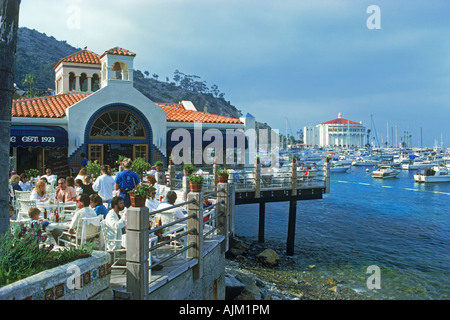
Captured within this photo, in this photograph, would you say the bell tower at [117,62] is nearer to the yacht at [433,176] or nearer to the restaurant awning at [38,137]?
the restaurant awning at [38,137]

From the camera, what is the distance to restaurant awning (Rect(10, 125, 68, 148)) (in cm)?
1853

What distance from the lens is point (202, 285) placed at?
775cm

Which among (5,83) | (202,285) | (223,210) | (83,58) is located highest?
(83,58)

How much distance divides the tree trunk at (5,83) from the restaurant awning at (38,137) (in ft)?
47.9

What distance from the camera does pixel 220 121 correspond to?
24406 millimetres

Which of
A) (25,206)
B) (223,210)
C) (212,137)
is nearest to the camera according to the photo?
(223,210)

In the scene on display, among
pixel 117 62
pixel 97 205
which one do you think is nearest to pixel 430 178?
pixel 117 62

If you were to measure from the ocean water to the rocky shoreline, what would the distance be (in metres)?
0.76

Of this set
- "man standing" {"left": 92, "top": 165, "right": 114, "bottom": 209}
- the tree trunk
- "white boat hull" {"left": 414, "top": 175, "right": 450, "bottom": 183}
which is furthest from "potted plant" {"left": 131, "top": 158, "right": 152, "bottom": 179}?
"white boat hull" {"left": 414, "top": 175, "right": 450, "bottom": 183}

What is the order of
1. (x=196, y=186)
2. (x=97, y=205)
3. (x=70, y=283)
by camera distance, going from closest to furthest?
(x=70, y=283) < (x=196, y=186) < (x=97, y=205)

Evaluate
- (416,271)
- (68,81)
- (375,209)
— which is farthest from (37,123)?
(375,209)

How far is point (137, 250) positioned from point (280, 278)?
43.8 feet

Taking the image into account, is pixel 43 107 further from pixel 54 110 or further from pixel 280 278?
pixel 280 278
